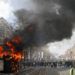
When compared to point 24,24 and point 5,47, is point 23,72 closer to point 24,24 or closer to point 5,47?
point 5,47

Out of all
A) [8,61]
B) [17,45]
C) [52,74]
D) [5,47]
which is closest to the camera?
[52,74]

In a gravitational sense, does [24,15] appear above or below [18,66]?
above

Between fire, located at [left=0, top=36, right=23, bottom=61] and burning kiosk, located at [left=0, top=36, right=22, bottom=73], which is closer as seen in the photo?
burning kiosk, located at [left=0, top=36, right=22, bottom=73]

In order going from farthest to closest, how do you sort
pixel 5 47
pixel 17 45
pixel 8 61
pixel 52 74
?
1. pixel 17 45
2. pixel 5 47
3. pixel 8 61
4. pixel 52 74

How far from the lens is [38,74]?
31750 millimetres

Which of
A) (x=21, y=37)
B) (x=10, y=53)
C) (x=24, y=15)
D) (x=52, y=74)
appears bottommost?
(x=52, y=74)

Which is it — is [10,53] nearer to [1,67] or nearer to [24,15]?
[1,67]

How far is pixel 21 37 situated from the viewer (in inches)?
1578

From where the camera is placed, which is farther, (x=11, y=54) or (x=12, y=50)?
(x=12, y=50)

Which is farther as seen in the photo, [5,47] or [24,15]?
[24,15]

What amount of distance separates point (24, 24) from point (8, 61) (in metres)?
9.14

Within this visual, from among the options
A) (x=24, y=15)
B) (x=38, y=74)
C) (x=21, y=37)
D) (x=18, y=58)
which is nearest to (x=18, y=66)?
(x=18, y=58)

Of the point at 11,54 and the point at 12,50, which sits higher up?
the point at 12,50

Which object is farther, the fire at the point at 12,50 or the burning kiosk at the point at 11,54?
the fire at the point at 12,50
